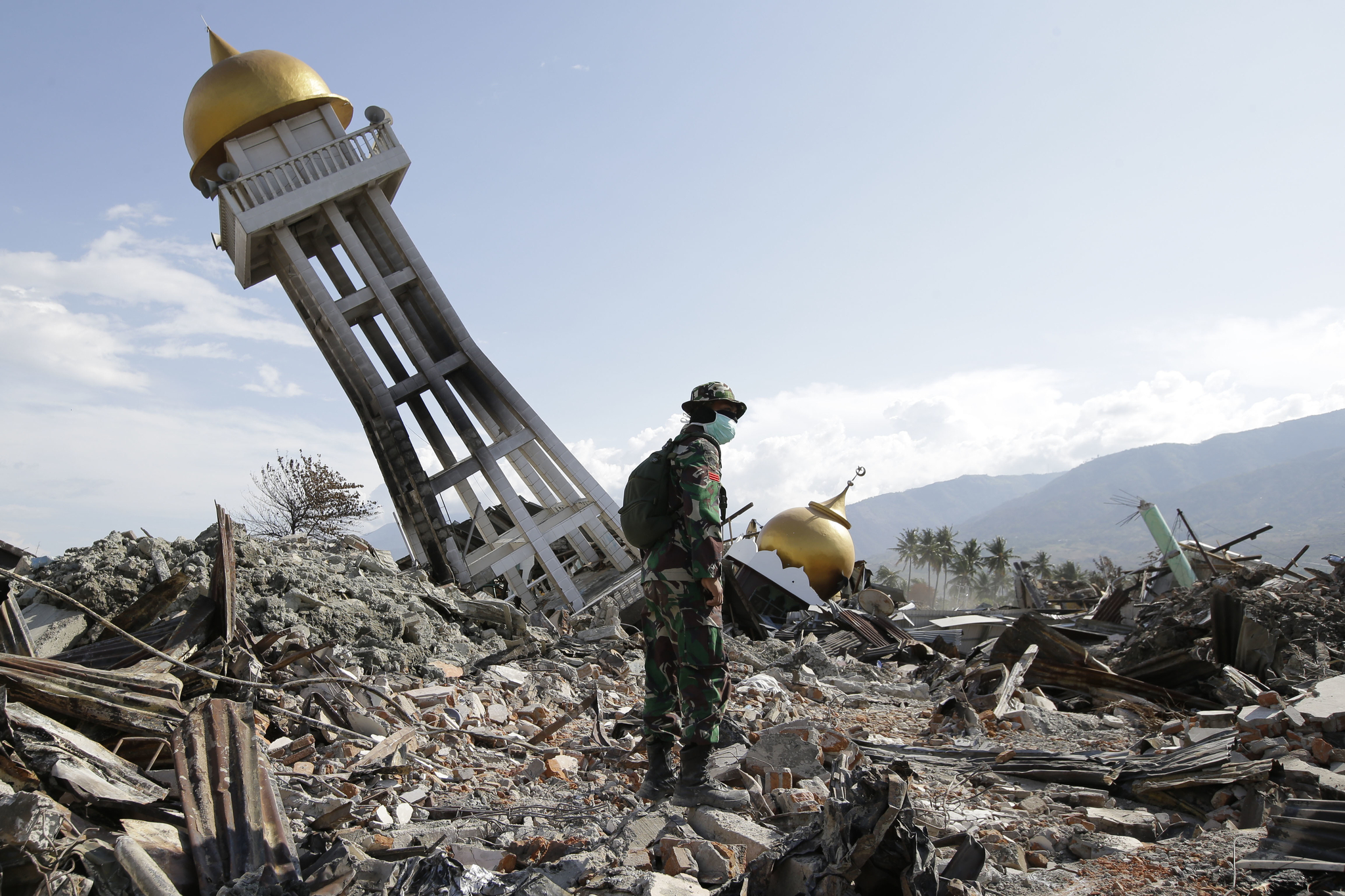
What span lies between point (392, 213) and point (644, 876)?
15113 mm

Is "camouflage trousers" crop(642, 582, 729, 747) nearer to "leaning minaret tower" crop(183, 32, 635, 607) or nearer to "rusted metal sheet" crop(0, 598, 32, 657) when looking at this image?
"rusted metal sheet" crop(0, 598, 32, 657)

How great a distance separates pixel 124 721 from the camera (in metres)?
3.92

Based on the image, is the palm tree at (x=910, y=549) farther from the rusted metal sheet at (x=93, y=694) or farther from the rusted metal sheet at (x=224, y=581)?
the rusted metal sheet at (x=93, y=694)

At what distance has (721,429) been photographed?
445 centimetres

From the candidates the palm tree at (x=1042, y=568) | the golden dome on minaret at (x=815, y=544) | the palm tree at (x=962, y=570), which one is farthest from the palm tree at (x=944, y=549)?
the golden dome on minaret at (x=815, y=544)

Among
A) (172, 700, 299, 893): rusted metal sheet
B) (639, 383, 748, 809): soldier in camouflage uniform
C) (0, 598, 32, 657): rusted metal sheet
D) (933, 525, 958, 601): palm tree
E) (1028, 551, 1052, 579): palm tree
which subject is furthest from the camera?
(933, 525, 958, 601): palm tree

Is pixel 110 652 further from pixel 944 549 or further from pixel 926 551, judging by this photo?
pixel 926 551

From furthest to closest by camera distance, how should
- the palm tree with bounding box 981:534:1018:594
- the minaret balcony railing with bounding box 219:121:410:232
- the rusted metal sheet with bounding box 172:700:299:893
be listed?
the palm tree with bounding box 981:534:1018:594, the minaret balcony railing with bounding box 219:121:410:232, the rusted metal sheet with bounding box 172:700:299:893

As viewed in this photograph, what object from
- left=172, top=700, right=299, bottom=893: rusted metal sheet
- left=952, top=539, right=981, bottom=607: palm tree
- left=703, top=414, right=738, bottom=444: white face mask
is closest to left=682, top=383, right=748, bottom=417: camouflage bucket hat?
left=703, top=414, right=738, bottom=444: white face mask

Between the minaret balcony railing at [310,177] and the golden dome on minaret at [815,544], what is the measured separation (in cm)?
1077

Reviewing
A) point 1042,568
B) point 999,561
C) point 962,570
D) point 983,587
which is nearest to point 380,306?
point 1042,568

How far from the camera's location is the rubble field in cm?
282

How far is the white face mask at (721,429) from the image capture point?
441 cm

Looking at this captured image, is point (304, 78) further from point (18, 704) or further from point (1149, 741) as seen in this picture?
point (1149, 741)
